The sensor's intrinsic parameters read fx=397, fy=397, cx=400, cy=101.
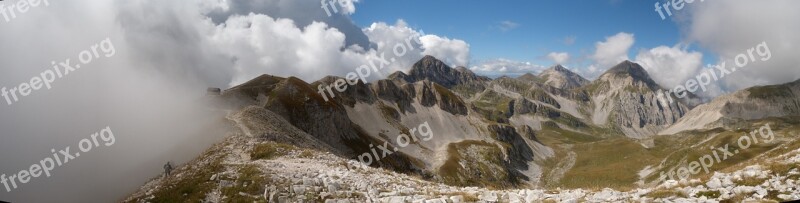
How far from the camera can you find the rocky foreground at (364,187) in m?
15.6

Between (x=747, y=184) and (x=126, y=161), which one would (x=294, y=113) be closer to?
(x=126, y=161)

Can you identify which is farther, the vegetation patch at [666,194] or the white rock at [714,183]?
the white rock at [714,183]

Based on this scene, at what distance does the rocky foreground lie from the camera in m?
15.6

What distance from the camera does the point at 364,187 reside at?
22.0m

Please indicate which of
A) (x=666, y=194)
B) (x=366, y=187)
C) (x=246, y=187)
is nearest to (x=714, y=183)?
(x=666, y=194)

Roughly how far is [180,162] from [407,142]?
136 metres

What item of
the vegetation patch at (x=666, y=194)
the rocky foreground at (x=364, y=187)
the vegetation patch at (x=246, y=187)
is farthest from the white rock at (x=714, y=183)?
the vegetation patch at (x=246, y=187)

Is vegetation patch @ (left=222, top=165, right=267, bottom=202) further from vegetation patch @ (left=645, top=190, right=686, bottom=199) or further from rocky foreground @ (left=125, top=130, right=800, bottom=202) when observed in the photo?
vegetation patch @ (left=645, top=190, right=686, bottom=199)

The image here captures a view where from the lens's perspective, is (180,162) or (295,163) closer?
(295,163)

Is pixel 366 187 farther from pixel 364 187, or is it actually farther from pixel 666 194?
pixel 666 194

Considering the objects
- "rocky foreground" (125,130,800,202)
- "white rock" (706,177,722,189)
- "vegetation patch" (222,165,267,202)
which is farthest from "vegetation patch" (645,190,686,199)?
"vegetation patch" (222,165,267,202)

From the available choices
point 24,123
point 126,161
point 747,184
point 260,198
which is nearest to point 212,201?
point 260,198

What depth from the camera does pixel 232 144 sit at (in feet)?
133

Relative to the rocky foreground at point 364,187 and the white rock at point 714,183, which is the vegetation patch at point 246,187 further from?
the white rock at point 714,183
